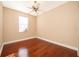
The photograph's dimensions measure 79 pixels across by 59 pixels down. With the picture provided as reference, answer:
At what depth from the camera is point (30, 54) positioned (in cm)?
107

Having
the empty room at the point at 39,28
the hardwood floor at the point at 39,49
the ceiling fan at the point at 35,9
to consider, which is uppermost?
the ceiling fan at the point at 35,9

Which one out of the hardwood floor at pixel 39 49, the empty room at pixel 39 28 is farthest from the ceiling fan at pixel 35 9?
the hardwood floor at pixel 39 49

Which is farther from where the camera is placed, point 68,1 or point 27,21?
point 27,21

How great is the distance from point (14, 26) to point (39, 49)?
473 millimetres

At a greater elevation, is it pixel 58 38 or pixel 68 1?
pixel 68 1

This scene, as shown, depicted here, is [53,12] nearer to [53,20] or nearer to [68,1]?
[53,20]

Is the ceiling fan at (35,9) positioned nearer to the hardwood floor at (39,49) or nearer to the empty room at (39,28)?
the empty room at (39,28)

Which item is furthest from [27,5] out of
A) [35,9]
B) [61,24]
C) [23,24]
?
[61,24]

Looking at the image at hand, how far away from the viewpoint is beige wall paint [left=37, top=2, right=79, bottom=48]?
102cm

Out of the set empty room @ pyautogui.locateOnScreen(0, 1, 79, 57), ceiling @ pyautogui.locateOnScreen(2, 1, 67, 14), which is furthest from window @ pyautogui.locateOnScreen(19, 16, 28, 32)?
ceiling @ pyautogui.locateOnScreen(2, 1, 67, 14)

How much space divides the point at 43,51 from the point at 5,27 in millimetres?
607

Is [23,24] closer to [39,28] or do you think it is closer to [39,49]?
[39,28]

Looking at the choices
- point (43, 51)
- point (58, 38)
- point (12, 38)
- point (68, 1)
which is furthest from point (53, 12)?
point (12, 38)

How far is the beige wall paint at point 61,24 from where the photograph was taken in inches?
40.1
